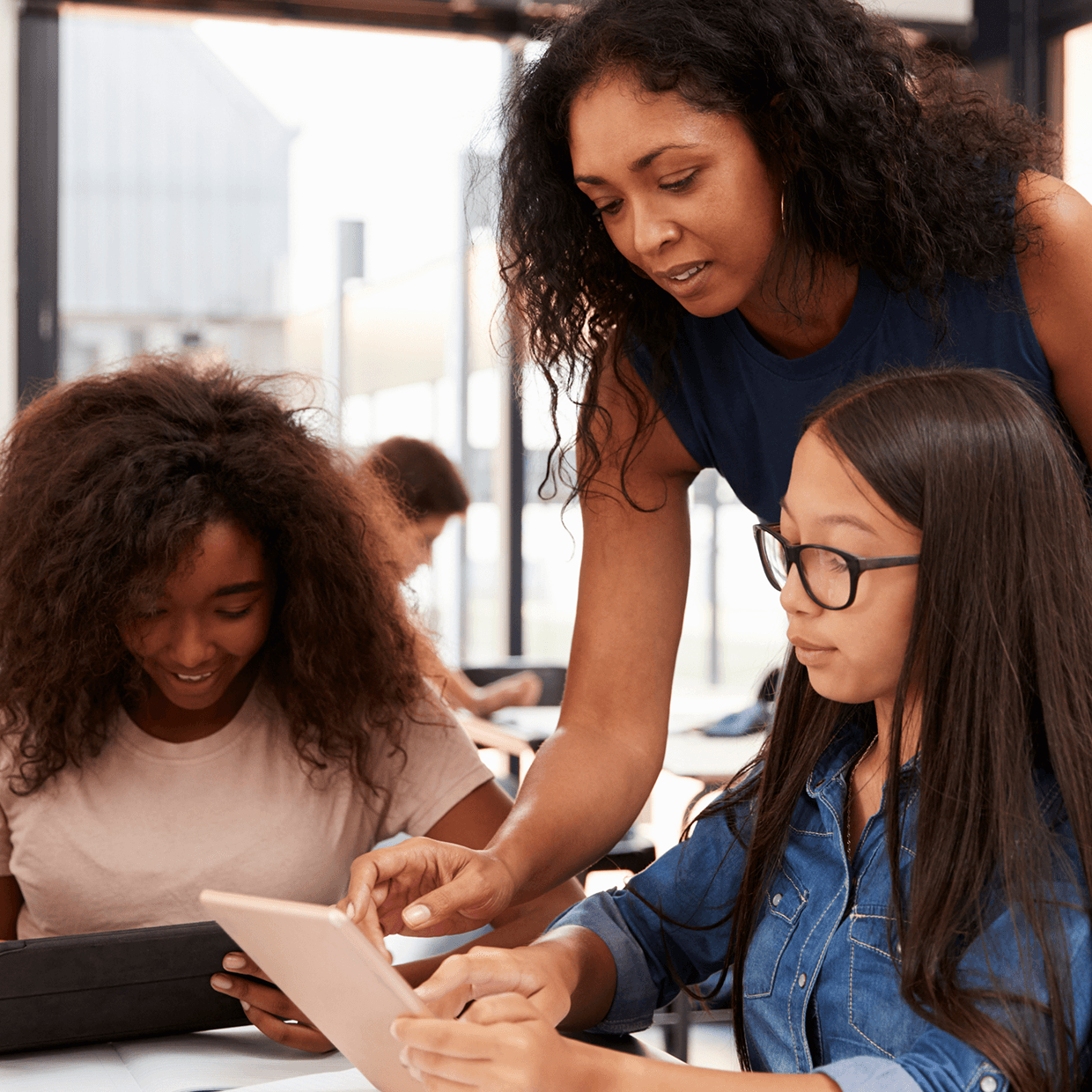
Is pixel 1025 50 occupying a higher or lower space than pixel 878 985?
higher

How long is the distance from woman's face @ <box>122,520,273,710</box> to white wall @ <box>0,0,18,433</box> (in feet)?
9.32

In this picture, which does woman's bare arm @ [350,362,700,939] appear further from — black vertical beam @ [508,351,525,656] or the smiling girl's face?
black vertical beam @ [508,351,525,656]

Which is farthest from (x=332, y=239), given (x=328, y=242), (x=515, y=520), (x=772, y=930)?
(x=772, y=930)

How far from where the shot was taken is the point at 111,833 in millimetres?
1454

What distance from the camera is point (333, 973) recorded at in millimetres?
788

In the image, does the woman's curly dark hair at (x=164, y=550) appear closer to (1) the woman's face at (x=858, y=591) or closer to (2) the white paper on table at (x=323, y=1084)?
(2) the white paper on table at (x=323, y=1084)

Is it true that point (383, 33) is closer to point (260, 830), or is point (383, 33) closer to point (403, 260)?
point (403, 260)

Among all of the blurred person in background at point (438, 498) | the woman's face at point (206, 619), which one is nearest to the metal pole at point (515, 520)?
the blurred person in background at point (438, 498)

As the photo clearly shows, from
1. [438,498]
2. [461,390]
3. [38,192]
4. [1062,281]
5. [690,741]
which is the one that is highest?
[38,192]

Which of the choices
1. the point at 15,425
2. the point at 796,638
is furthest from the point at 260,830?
the point at 796,638

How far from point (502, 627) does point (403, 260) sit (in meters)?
1.31

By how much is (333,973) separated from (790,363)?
0.69 metres

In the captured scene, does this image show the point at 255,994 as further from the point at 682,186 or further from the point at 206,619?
the point at 682,186

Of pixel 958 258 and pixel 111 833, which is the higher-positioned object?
pixel 958 258
